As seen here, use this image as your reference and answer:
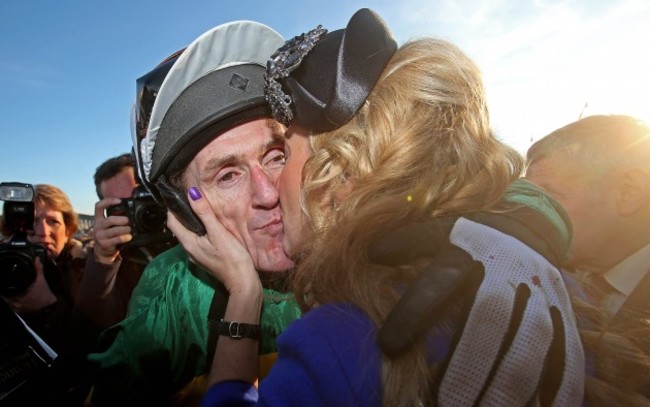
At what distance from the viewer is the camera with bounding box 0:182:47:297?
2375 mm

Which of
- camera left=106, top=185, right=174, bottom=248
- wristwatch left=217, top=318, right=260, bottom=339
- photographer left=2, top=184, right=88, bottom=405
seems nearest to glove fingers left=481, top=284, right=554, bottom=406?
wristwatch left=217, top=318, right=260, bottom=339

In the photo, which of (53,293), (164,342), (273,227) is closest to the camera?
(273,227)

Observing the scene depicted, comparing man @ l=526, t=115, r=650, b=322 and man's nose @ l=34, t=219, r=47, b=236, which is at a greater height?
man's nose @ l=34, t=219, r=47, b=236

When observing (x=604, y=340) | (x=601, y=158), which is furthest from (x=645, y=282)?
(x=604, y=340)

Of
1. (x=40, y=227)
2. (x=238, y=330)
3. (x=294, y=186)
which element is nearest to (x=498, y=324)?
(x=294, y=186)

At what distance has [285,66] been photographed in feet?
4.13

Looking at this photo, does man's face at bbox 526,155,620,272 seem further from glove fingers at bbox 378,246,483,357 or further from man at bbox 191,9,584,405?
glove fingers at bbox 378,246,483,357

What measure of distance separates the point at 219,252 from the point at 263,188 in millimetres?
369

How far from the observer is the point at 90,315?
2633 millimetres

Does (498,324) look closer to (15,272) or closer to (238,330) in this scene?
(238,330)

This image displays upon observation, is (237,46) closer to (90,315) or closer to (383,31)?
(383,31)

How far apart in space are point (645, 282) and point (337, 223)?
2421 mm

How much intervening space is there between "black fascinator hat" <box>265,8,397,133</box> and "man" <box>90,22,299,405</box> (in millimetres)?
532

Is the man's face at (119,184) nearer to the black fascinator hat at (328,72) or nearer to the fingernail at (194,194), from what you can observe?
the fingernail at (194,194)
